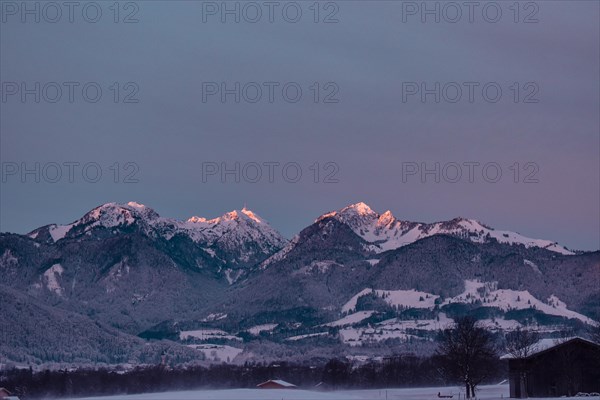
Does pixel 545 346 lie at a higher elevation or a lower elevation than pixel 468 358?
higher

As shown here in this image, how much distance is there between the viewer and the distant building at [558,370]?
521ft

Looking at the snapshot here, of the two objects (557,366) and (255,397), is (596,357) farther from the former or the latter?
(255,397)

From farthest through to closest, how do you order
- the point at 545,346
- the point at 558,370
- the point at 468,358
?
the point at 468,358 < the point at 545,346 < the point at 558,370

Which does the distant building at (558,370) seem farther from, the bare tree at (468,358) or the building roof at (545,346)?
the bare tree at (468,358)

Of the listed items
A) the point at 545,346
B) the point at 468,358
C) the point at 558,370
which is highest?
the point at 545,346

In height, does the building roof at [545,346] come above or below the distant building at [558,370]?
above

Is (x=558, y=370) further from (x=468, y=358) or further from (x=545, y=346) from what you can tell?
(x=468, y=358)

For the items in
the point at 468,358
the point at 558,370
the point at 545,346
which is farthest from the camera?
Answer: the point at 468,358

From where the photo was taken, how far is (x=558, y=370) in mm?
A: 159875

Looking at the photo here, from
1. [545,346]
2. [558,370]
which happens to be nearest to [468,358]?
[545,346]

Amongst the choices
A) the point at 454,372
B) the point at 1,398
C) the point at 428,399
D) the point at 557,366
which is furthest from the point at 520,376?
the point at 1,398

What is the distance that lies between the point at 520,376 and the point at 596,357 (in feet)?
30.8

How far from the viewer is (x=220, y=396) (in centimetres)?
14025

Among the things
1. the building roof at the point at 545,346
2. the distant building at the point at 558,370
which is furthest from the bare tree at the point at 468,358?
the distant building at the point at 558,370
